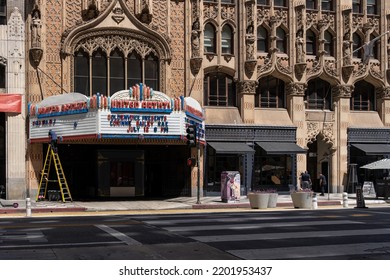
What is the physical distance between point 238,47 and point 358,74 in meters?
9.17

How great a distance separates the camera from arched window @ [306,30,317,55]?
41.9m

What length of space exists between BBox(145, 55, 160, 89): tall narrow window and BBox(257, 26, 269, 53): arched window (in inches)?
282

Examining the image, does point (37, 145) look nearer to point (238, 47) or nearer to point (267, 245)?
point (238, 47)

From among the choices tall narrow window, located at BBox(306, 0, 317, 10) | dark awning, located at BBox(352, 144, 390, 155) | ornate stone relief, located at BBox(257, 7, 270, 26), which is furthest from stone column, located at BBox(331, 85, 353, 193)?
ornate stone relief, located at BBox(257, 7, 270, 26)

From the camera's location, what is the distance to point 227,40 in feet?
130

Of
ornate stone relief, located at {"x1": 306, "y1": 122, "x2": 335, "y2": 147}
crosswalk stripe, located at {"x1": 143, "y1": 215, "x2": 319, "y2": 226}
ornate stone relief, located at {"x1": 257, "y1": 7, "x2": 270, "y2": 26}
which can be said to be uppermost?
ornate stone relief, located at {"x1": 257, "y1": 7, "x2": 270, "y2": 26}

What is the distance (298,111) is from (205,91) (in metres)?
6.59

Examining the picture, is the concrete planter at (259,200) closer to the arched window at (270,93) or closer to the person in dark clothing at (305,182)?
the person in dark clothing at (305,182)

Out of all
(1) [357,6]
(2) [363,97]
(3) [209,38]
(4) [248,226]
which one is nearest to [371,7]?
(1) [357,6]

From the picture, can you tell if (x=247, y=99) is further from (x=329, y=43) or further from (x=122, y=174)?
(x=122, y=174)

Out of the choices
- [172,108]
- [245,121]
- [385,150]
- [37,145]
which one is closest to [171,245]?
[172,108]

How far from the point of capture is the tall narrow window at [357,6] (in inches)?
1704

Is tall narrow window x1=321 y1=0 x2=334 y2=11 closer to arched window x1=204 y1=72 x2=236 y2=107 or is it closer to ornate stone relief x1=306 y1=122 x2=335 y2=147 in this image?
ornate stone relief x1=306 y1=122 x2=335 y2=147

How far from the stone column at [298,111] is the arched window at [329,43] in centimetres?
355
